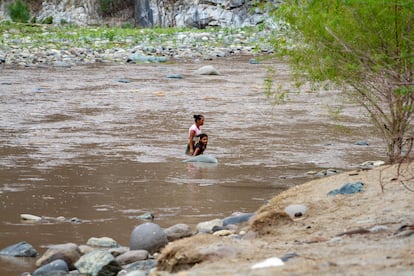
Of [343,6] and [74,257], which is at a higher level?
[343,6]

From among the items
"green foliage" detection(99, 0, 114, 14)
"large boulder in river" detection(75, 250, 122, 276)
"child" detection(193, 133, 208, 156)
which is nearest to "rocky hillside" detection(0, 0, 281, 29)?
"green foliage" detection(99, 0, 114, 14)

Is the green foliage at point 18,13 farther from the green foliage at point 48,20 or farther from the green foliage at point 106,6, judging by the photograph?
the green foliage at point 106,6

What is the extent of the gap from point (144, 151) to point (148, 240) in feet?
21.3

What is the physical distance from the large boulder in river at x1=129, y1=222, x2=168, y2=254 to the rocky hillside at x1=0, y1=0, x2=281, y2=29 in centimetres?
4962

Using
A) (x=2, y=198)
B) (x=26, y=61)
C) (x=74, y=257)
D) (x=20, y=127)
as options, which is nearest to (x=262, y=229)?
(x=74, y=257)

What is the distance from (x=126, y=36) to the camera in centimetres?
4434

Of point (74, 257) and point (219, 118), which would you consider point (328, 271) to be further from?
point (219, 118)

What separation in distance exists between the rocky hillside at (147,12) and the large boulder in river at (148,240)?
163 feet

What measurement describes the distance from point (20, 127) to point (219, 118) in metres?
4.11

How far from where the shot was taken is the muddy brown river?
938cm

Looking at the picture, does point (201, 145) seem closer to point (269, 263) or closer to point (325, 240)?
point (325, 240)

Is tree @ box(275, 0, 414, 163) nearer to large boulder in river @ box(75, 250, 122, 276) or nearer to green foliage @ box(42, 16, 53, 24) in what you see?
large boulder in river @ box(75, 250, 122, 276)

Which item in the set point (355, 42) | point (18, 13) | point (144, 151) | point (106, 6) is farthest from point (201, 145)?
point (106, 6)

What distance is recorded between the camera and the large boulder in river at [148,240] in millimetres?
7520
